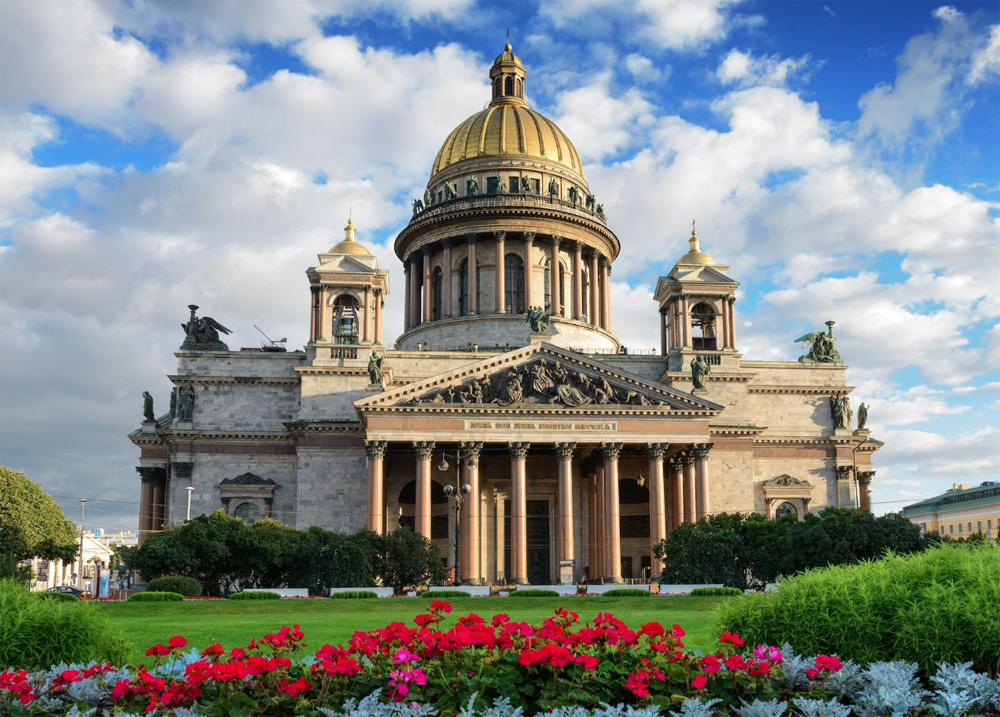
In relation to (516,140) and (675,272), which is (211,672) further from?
(516,140)

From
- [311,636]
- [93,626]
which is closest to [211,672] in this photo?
[93,626]

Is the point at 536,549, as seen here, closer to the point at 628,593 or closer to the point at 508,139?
the point at 628,593

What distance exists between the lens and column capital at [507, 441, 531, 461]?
57750 mm

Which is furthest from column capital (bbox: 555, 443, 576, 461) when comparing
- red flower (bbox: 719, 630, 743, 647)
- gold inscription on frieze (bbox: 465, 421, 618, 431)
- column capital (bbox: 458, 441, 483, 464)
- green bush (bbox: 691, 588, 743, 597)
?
red flower (bbox: 719, 630, 743, 647)

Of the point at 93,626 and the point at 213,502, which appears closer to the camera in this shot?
the point at 93,626

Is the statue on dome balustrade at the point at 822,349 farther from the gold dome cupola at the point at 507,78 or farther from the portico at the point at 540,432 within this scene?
the gold dome cupola at the point at 507,78

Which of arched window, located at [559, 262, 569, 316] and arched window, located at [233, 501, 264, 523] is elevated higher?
arched window, located at [559, 262, 569, 316]

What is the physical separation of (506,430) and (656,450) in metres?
8.93

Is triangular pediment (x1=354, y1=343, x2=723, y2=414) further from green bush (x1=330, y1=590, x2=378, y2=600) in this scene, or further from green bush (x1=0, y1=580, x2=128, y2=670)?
green bush (x1=0, y1=580, x2=128, y2=670)

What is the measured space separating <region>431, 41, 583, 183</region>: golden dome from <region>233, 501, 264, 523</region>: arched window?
3440cm

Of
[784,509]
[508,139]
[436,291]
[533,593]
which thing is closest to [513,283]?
[436,291]

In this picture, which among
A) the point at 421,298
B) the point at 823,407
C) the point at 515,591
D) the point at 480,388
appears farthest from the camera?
the point at 421,298

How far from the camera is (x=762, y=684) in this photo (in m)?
12.9

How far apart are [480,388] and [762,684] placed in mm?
45834
